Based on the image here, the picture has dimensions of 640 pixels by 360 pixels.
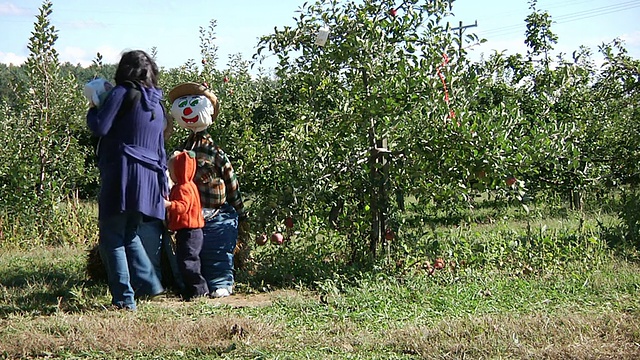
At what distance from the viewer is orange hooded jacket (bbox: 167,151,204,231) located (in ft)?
16.2

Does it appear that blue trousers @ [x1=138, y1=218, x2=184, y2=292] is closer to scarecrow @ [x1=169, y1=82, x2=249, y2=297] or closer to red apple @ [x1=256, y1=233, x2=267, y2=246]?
scarecrow @ [x1=169, y1=82, x2=249, y2=297]

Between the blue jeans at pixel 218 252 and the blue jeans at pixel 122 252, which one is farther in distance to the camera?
the blue jeans at pixel 218 252

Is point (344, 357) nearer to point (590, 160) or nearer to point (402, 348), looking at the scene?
point (402, 348)

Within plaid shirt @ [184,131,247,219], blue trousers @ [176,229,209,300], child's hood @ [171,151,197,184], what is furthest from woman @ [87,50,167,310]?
plaid shirt @ [184,131,247,219]

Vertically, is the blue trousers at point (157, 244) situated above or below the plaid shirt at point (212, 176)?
below

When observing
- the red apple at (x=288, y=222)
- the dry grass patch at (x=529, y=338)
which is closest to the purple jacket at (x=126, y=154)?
the red apple at (x=288, y=222)

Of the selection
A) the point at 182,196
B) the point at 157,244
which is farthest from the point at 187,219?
the point at 157,244

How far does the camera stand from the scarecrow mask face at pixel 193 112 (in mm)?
5273

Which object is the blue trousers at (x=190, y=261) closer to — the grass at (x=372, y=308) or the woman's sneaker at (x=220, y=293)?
the woman's sneaker at (x=220, y=293)

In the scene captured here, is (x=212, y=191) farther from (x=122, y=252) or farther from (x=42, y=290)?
(x=42, y=290)

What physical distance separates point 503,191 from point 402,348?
6.51 feet

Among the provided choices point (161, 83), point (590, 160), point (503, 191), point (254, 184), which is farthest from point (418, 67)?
point (161, 83)

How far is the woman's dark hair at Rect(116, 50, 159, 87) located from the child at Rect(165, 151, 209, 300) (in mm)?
637

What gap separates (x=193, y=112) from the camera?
5270mm
